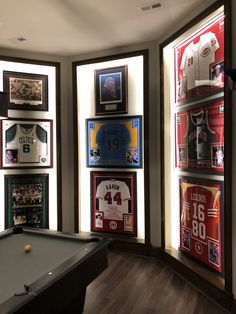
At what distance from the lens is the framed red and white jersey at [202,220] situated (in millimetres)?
2809

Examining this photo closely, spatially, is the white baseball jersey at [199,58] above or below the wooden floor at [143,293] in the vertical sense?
above

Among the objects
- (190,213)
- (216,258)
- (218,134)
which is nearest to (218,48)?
(218,134)

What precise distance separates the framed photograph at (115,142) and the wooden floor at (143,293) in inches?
56.1

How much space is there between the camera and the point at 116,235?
4199mm

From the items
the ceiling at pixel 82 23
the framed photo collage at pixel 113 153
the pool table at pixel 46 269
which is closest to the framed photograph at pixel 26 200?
the framed photo collage at pixel 113 153

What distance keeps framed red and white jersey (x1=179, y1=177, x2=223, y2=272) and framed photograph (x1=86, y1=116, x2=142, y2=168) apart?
91 centimetres

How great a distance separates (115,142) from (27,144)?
1.37m

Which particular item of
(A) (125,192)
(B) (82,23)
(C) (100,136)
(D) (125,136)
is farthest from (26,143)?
(B) (82,23)

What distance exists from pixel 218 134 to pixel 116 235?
226 centimetres

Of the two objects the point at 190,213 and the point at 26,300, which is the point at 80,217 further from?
the point at 26,300

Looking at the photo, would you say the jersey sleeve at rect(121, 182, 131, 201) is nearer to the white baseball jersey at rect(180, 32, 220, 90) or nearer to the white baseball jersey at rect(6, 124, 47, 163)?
the white baseball jersey at rect(6, 124, 47, 163)

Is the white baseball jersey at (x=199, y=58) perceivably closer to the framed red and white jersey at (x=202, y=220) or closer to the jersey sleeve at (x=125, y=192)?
the framed red and white jersey at (x=202, y=220)

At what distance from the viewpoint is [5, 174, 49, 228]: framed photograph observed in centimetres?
419

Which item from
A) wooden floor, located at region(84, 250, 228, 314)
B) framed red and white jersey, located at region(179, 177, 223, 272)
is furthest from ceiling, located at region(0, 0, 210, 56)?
wooden floor, located at region(84, 250, 228, 314)
